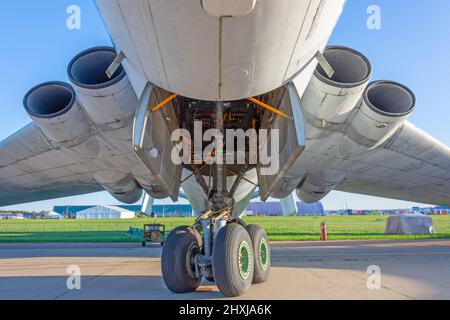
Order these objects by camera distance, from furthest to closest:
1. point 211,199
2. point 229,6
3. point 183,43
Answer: point 211,199, point 183,43, point 229,6

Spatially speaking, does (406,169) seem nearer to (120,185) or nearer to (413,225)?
(120,185)

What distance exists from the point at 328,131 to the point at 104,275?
512 centimetres

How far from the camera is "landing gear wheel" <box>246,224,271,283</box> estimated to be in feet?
17.8

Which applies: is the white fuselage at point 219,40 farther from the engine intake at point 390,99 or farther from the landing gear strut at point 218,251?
the engine intake at point 390,99

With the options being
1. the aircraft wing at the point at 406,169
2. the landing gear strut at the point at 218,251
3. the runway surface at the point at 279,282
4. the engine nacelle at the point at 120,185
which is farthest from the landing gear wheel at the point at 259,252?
the engine nacelle at the point at 120,185

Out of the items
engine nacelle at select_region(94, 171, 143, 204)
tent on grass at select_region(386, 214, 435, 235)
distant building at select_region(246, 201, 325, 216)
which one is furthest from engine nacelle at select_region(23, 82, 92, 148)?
distant building at select_region(246, 201, 325, 216)

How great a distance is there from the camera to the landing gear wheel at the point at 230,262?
4078 millimetres

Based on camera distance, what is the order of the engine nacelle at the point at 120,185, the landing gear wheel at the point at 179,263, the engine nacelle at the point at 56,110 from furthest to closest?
1. the engine nacelle at the point at 120,185
2. the engine nacelle at the point at 56,110
3. the landing gear wheel at the point at 179,263

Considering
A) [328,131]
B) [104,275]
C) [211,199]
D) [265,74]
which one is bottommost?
[104,275]

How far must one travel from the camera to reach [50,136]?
7.14 m

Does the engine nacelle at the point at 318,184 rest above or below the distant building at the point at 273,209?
below

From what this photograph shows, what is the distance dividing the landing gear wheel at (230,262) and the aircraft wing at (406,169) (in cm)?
524
